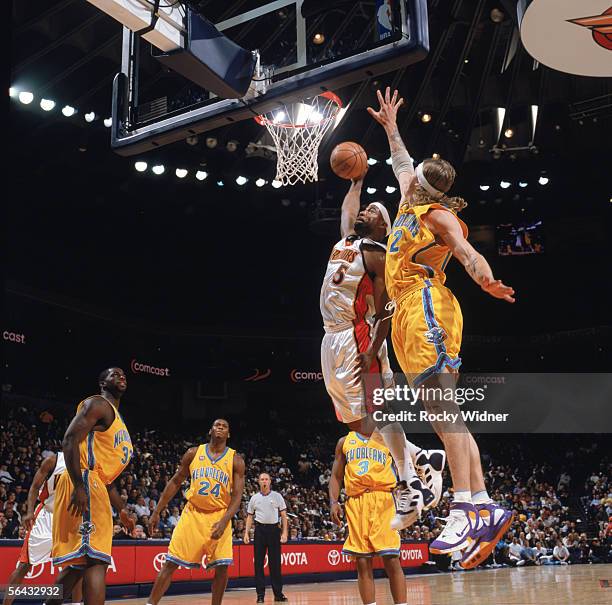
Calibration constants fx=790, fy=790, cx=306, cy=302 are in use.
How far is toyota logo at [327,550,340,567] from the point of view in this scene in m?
14.8

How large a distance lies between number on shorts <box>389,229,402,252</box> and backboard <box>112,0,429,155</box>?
1.73 metres

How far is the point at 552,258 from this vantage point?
2212 cm

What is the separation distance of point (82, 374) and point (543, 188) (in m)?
12.2

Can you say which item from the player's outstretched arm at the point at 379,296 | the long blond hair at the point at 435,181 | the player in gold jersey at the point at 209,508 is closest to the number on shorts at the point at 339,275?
the player's outstretched arm at the point at 379,296

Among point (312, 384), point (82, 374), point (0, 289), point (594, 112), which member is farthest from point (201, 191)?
point (0, 289)

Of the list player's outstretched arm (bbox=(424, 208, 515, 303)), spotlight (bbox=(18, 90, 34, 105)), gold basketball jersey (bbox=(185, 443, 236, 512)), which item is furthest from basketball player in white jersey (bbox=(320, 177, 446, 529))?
spotlight (bbox=(18, 90, 34, 105))

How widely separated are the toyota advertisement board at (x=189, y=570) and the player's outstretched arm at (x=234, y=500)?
1615mm

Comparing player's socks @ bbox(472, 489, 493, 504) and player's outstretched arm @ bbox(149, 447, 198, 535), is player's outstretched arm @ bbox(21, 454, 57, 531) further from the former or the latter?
player's socks @ bbox(472, 489, 493, 504)

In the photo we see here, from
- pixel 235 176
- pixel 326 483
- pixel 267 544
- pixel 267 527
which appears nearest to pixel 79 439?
pixel 267 527

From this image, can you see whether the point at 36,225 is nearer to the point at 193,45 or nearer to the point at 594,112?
the point at 594,112

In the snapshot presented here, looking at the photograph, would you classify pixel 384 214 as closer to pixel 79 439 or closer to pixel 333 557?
pixel 79 439

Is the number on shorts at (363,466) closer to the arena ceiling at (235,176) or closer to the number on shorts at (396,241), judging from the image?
the number on shorts at (396,241)

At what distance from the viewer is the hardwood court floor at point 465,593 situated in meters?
9.62

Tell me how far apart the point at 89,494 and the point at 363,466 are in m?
2.67
